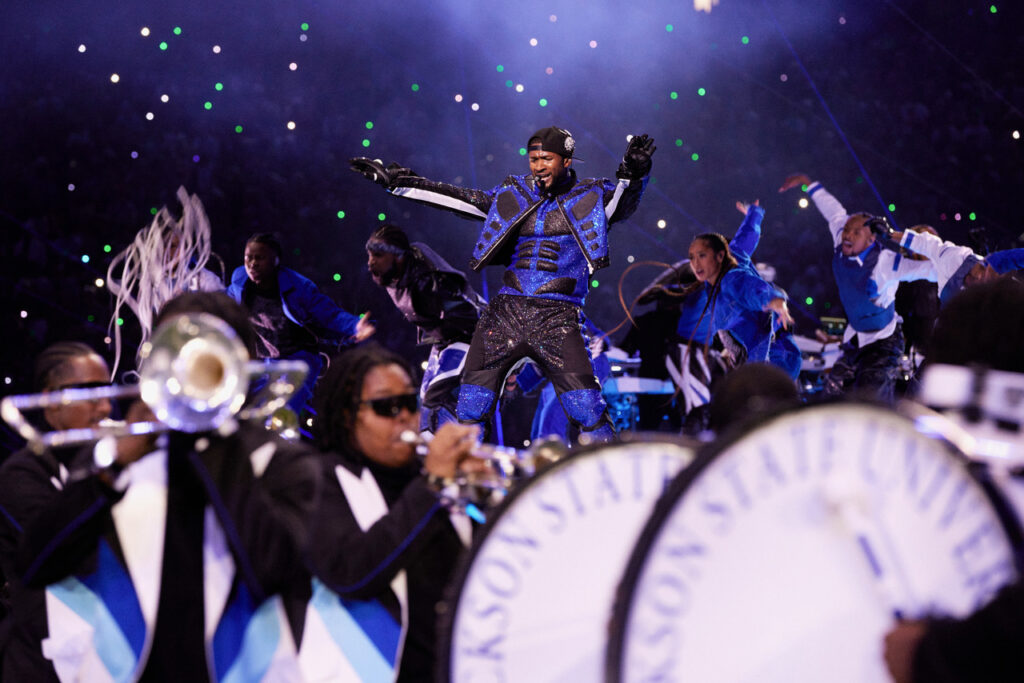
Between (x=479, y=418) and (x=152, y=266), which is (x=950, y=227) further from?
(x=152, y=266)

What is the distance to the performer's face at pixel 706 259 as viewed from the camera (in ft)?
24.5

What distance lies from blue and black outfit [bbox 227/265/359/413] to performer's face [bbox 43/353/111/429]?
14.5ft

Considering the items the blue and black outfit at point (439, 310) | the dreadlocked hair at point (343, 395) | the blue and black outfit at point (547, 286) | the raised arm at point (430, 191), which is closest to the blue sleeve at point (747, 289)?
the blue and black outfit at point (439, 310)

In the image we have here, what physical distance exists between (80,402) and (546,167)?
2980 millimetres

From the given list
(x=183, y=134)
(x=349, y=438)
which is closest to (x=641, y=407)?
(x=183, y=134)

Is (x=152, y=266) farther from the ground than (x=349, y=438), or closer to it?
farther from the ground

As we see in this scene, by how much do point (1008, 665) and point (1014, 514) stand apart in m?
0.20

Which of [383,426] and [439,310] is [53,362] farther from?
[439,310]


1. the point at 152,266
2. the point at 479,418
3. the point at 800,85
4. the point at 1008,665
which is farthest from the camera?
the point at 800,85

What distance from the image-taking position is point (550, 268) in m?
5.22

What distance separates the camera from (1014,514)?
52.0 inches

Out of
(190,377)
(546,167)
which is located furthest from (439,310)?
(190,377)

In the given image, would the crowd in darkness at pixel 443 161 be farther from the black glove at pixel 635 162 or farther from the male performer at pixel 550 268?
the black glove at pixel 635 162

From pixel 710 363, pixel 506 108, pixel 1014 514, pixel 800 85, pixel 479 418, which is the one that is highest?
pixel 506 108
